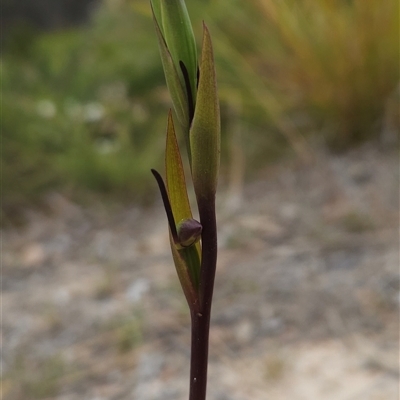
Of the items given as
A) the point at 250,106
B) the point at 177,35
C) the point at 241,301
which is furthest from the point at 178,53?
the point at 250,106

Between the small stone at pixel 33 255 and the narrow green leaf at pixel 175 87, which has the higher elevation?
the small stone at pixel 33 255

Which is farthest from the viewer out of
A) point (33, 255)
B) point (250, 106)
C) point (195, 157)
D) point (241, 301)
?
point (250, 106)

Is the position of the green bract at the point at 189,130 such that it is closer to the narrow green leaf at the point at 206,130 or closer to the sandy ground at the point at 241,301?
the narrow green leaf at the point at 206,130

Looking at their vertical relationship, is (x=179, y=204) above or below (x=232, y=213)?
below

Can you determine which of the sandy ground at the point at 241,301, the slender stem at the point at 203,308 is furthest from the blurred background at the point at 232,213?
the slender stem at the point at 203,308

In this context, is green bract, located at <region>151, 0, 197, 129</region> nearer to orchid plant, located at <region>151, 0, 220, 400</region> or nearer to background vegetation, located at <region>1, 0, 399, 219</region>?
orchid plant, located at <region>151, 0, 220, 400</region>

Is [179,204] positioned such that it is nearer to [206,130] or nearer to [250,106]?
[206,130]
